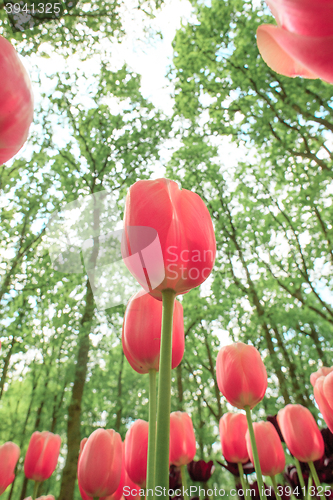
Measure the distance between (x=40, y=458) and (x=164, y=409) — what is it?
2.96 feet

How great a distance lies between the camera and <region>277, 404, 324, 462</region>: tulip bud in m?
0.66

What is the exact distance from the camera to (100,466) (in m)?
0.54

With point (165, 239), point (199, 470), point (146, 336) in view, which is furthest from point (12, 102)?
point (199, 470)

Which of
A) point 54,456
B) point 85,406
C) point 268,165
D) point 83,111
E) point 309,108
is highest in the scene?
point 83,111

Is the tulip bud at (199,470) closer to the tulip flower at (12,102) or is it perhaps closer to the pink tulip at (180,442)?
the pink tulip at (180,442)

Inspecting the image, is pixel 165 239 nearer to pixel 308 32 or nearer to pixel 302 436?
pixel 308 32

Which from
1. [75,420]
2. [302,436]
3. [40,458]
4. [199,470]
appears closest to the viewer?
[302,436]

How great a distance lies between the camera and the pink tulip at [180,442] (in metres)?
0.69

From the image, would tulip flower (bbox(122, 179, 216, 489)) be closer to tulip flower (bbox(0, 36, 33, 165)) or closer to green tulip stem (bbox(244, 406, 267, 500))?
tulip flower (bbox(0, 36, 33, 165))

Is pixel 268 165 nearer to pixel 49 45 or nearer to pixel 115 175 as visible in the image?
pixel 115 175

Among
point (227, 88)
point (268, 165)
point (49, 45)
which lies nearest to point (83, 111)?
point (49, 45)

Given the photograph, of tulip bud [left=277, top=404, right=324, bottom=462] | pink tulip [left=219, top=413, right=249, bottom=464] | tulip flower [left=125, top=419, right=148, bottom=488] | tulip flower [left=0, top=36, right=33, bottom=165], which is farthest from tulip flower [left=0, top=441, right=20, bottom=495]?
tulip flower [left=0, top=36, right=33, bottom=165]

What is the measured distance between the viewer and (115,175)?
527 centimetres

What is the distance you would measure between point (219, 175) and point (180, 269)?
18.5 feet
